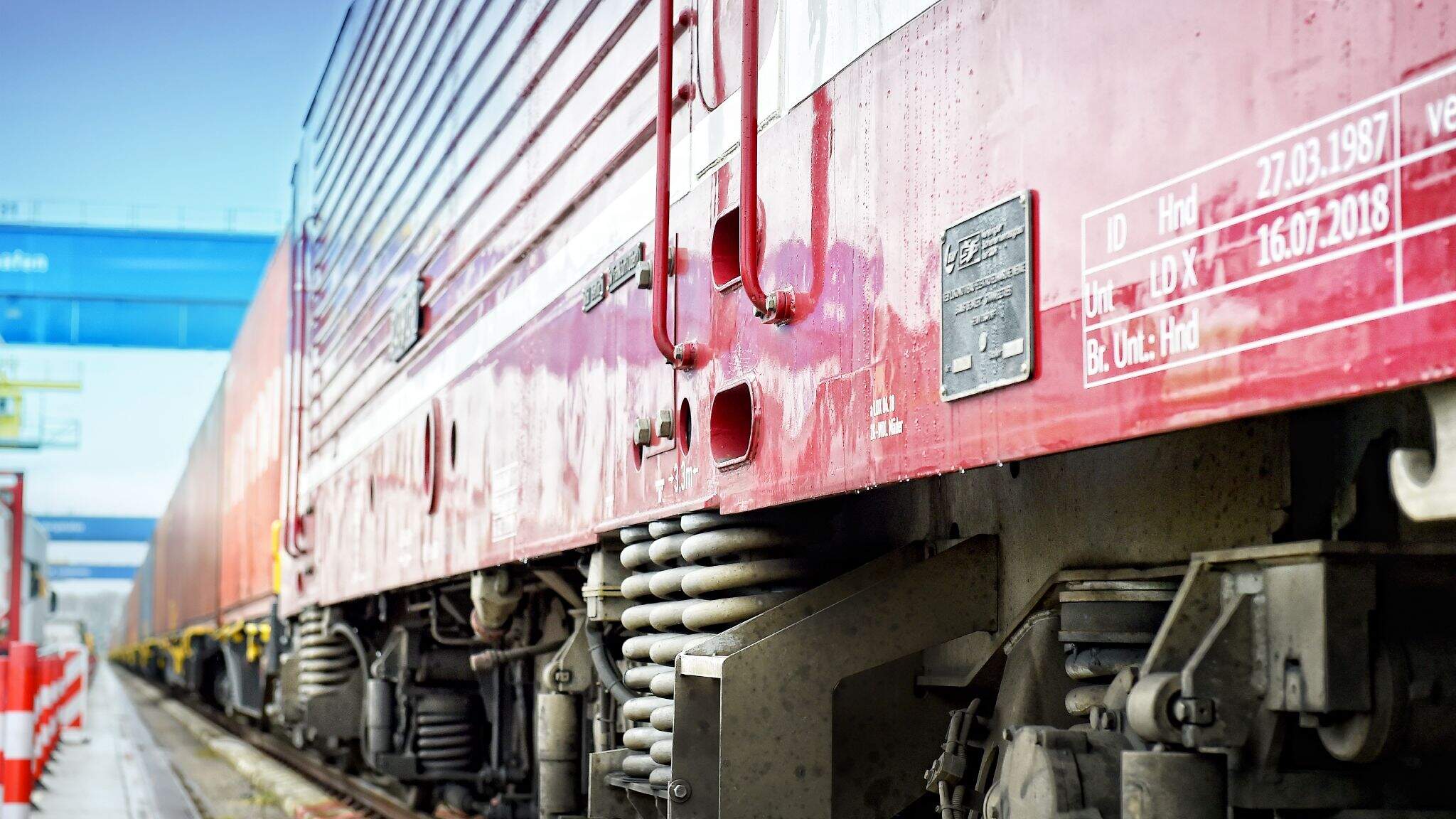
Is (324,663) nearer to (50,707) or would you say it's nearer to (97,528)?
(50,707)

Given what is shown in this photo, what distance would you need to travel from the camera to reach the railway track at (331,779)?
8562mm

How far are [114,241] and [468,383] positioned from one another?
15772 millimetres

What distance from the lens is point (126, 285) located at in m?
20.4

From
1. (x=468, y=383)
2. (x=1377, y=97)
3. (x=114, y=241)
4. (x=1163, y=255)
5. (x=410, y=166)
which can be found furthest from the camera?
(x=114, y=241)

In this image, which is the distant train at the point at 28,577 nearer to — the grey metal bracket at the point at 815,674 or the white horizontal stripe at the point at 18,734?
the white horizontal stripe at the point at 18,734

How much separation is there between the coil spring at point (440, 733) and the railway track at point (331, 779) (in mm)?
289

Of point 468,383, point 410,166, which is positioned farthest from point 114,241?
point 468,383

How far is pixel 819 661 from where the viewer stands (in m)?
3.13

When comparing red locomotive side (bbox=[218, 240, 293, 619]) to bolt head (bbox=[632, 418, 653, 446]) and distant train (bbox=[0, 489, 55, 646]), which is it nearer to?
distant train (bbox=[0, 489, 55, 646])

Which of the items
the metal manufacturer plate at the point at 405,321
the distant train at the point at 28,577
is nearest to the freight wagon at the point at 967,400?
the metal manufacturer plate at the point at 405,321

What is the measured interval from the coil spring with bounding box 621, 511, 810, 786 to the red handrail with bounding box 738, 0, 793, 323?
20.7 inches

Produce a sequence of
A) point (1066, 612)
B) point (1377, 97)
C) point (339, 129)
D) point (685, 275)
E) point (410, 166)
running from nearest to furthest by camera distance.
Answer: point (1377, 97) < point (1066, 612) < point (685, 275) < point (410, 166) < point (339, 129)

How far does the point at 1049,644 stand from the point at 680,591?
3.82ft

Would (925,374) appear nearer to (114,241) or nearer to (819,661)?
(819,661)
